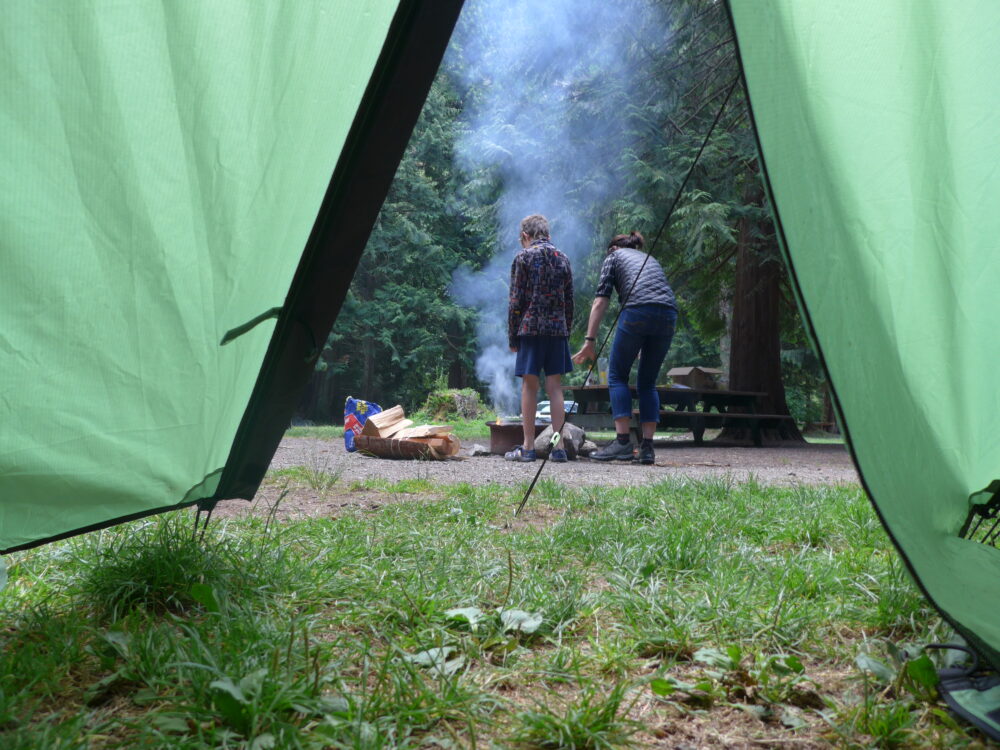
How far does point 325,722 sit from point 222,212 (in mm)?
1066

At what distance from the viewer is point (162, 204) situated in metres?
1.66

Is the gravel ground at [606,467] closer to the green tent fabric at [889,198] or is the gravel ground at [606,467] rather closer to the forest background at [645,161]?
the green tent fabric at [889,198]

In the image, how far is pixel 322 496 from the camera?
3.77 metres

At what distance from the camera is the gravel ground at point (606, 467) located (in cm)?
471

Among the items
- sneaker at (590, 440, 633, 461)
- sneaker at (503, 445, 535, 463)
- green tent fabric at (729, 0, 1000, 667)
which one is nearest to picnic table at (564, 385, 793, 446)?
sneaker at (503, 445, 535, 463)

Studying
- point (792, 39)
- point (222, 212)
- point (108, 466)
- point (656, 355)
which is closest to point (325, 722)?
point (108, 466)

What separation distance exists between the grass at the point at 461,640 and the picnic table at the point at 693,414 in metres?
5.67

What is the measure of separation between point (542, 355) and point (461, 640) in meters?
4.57

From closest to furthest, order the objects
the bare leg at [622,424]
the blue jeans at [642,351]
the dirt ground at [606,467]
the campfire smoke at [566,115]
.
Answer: the dirt ground at [606,467]
the blue jeans at [642,351]
the bare leg at [622,424]
the campfire smoke at [566,115]

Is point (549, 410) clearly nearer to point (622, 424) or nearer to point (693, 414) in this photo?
point (693, 414)

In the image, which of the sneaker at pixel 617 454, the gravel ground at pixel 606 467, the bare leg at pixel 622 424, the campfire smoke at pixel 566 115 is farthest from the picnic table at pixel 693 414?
the campfire smoke at pixel 566 115

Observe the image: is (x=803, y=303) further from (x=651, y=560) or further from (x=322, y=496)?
(x=322, y=496)

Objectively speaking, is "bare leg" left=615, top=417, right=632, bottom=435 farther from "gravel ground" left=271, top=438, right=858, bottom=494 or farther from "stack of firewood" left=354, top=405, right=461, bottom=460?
"stack of firewood" left=354, top=405, right=461, bottom=460

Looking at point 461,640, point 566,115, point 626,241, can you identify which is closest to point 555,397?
point 626,241
